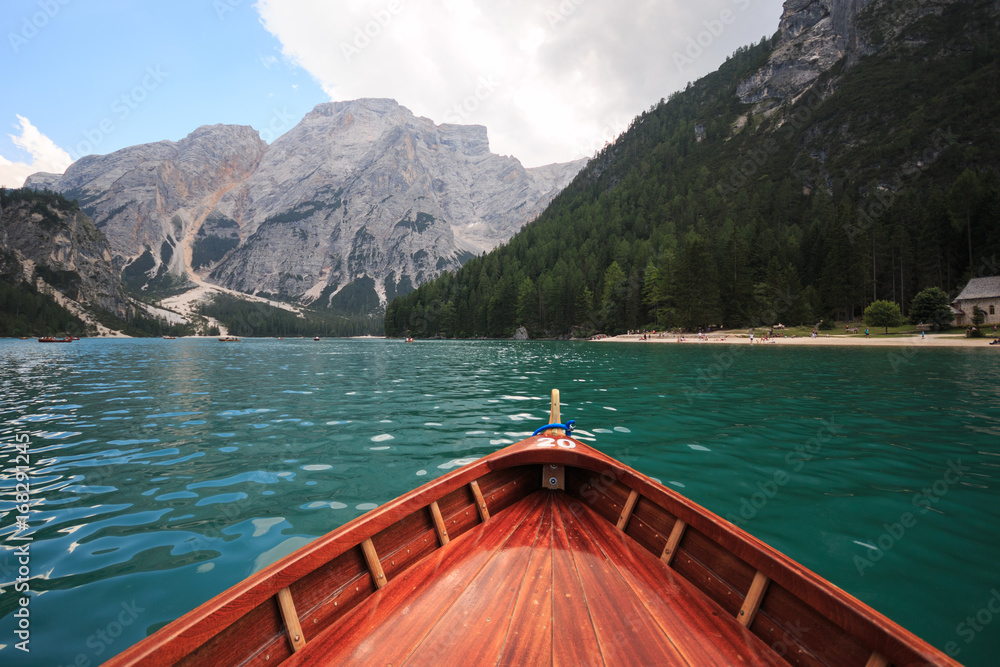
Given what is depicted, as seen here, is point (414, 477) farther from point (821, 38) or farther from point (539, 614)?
point (821, 38)

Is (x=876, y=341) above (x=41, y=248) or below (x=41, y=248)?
below

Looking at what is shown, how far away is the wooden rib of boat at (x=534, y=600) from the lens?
9.72ft

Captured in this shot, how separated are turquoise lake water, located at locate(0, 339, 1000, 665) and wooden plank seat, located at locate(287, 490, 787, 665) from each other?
10.2ft

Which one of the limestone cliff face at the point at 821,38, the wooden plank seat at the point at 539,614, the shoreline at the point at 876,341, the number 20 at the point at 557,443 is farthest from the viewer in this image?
the limestone cliff face at the point at 821,38

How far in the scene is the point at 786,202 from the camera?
126562mm

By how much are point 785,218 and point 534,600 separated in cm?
15308

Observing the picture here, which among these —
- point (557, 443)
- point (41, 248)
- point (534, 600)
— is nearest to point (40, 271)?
point (41, 248)

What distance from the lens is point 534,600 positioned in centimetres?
392

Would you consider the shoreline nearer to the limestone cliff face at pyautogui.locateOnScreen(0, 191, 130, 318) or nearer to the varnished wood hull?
the varnished wood hull

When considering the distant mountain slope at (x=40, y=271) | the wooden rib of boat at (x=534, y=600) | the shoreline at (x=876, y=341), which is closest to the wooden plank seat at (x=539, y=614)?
the wooden rib of boat at (x=534, y=600)

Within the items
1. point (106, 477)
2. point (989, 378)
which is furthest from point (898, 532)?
point (989, 378)

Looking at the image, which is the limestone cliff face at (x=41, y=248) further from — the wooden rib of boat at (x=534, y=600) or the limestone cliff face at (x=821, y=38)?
the limestone cliff face at (x=821, y=38)

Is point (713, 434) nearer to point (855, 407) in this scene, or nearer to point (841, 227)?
point (855, 407)

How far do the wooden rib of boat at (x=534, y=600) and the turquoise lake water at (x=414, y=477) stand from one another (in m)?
2.83
